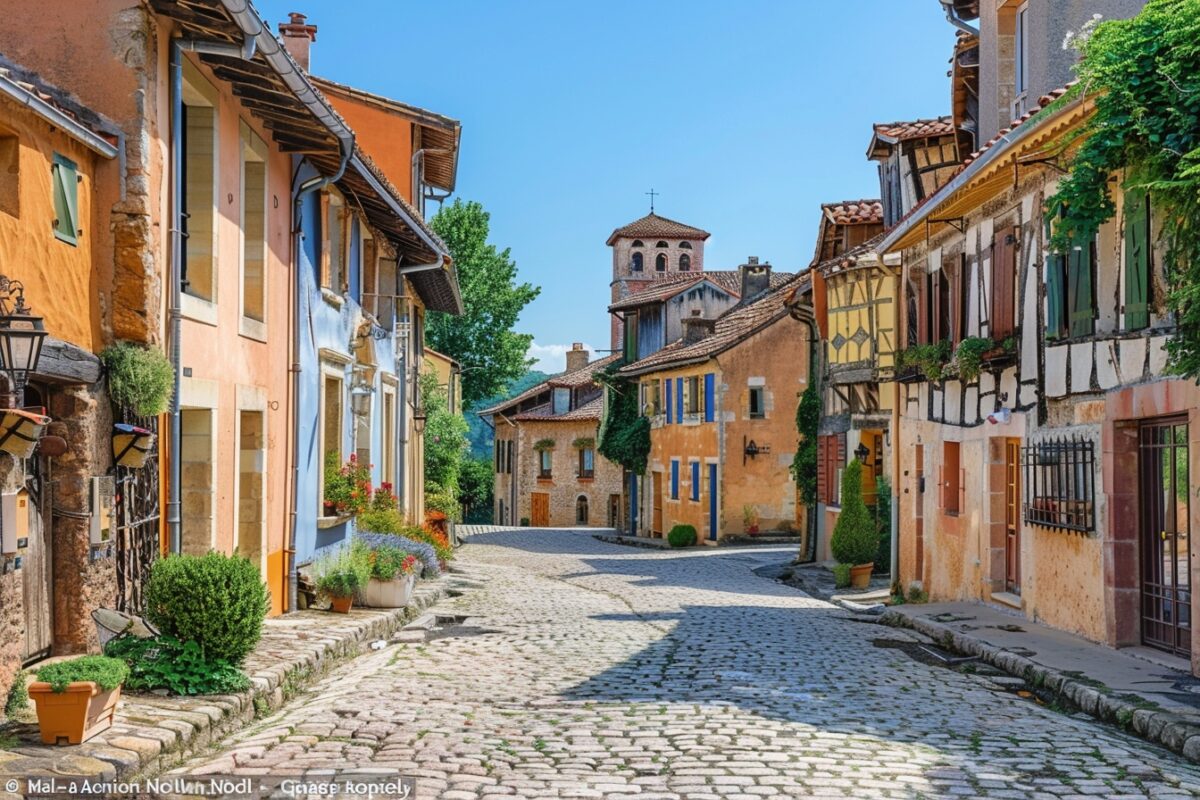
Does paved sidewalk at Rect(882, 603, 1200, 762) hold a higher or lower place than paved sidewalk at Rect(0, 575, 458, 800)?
lower

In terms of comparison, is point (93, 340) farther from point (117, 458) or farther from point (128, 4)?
point (128, 4)

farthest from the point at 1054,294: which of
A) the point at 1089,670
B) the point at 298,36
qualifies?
the point at 298,36

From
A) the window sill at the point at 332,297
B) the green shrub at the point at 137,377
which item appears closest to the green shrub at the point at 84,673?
the green shrub at the point at 137,377

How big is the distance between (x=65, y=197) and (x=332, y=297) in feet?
22.8

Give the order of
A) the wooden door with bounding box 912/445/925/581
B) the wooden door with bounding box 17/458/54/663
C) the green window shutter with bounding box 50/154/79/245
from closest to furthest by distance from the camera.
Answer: the wooden door with bounding box 17/458/54/663 < the green window shutter with bounding box 50/154/79/245 < the wooden door with bounding box 912/445/925/581

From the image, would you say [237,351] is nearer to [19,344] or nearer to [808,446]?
[19,344]

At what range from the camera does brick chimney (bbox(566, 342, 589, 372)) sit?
214 ft

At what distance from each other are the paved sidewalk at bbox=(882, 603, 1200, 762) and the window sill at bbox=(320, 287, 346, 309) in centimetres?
750

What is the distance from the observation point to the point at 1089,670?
32.8 ft

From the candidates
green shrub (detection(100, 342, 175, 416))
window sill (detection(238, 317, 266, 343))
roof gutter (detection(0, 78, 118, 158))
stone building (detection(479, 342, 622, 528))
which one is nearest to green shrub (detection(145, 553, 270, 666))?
green shrub (detection(100, 342, 175, 416))

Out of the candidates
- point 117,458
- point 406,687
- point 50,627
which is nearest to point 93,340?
point 117,458

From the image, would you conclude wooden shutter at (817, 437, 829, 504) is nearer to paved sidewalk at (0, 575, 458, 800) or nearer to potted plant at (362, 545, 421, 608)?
potted plant at (362, 545, 421, 608)

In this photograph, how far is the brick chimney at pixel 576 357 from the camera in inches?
2566

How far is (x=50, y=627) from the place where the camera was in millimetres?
8336
